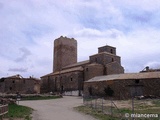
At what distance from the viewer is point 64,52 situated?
251 feet

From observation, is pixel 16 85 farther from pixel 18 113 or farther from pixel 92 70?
pixel 18 113

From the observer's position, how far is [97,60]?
59156mm

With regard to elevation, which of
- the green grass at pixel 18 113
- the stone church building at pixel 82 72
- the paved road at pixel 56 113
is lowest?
the paved road at pixel 56 113

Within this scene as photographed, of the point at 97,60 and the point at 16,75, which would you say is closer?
the point at 97,60

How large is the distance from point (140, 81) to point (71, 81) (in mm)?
24127

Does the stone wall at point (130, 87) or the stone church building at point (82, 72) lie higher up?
the stone church building at point (82, 72)

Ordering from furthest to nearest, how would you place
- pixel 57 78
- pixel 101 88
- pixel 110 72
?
pixel 57 78 < pixel 110 72 < pixel 101 88

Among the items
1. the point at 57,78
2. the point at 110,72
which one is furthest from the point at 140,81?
the point at 57,78

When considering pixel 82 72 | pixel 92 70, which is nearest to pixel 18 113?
pixel 92 70

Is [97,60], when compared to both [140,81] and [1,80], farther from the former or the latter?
[1,80]

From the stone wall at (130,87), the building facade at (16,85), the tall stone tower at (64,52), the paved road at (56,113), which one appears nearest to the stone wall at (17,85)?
the building facade at (16,85)

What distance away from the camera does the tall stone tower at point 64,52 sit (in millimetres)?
A: 75812

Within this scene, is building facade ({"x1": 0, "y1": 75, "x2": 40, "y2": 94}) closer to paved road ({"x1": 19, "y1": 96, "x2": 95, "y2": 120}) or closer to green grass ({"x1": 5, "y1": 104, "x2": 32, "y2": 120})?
paved road ({"x1": 19, "y1": 96, "x2": 95, "y2": 120})

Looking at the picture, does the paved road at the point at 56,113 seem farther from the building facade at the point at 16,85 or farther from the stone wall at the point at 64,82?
the building facade at the point at 16,85
